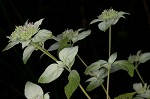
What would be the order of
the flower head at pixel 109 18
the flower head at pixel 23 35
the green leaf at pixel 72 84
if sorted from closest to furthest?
the green leaf at pixel 72 84 → the flower head at pixel 23 35 → the flower head at pixel 109 18

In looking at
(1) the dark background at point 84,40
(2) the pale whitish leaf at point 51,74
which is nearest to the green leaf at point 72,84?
(2) the pale whitish leaf at point 51,74

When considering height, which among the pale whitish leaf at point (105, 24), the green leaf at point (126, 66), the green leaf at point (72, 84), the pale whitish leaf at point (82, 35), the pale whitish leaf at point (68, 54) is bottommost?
the green leaf at point (126, 66)

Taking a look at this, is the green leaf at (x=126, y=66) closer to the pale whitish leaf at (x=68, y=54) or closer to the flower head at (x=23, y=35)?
the pale whitish leaf at (x=68, y=54)

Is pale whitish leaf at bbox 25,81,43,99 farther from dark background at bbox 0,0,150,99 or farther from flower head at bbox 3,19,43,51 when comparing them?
dark background at bbox 0,0,150,99

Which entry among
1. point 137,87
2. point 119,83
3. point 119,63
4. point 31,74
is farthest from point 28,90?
point 119,83

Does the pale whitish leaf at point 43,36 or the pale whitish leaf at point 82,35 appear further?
the pale whitish leaf at point 82,35

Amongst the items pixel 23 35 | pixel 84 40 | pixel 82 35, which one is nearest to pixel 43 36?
pixel 23 35

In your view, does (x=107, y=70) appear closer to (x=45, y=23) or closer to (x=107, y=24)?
(x=107, y=24)
